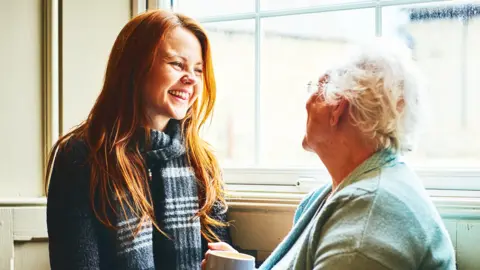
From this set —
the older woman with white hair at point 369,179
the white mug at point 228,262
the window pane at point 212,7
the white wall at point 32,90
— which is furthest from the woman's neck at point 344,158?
the white wall at point 32,90

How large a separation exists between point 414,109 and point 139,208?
26.7 inches

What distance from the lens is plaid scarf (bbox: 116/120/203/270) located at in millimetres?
1418

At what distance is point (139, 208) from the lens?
1382mm

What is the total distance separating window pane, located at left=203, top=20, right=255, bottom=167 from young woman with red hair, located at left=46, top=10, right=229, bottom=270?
27 cm

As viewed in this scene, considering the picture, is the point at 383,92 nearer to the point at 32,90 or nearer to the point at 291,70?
the point at 291,70

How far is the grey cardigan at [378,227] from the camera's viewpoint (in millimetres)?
951

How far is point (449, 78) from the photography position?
1534 millimetres

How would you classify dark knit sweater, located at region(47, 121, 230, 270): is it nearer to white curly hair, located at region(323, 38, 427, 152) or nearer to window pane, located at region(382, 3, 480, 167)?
white curly hair, located at region(323, 38, 427, 152)

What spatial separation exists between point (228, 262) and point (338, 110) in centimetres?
39

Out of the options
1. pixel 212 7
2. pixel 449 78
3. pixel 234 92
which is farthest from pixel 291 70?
pixel 449 78

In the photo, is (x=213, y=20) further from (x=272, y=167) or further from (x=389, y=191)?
(x=389, y=191)

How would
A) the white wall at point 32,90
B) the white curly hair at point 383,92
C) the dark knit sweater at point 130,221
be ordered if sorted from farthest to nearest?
the white wall at point 32,90 < the dark knit sweater at point 130,221 < the white curly hair at point 383,92

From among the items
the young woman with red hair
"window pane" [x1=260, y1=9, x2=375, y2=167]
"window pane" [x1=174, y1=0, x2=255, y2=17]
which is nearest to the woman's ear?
the young woman with red hair

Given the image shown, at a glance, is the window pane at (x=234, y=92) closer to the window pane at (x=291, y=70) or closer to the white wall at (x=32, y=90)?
the window pane at (x=291, y=70)
